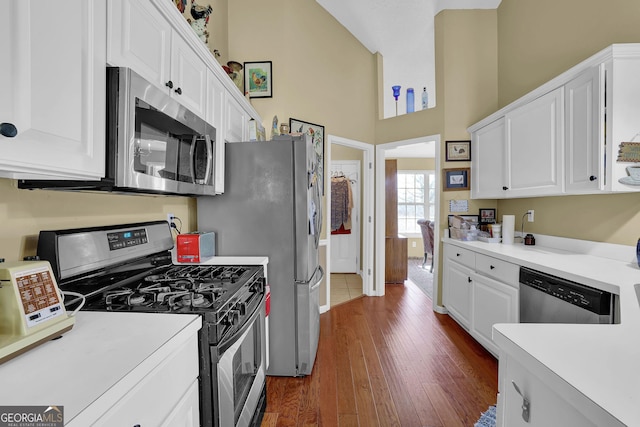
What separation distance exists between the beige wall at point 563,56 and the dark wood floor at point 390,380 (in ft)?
4.22

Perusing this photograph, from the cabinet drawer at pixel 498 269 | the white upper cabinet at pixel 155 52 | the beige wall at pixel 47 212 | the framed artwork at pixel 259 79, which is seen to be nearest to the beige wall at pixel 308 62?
the framed artwork at pixel 259 79

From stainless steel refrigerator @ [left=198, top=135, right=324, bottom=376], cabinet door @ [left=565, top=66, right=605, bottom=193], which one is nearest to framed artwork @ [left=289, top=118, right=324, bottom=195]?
stainless steel refrigerator @ [left=198, top=135, right=324, bottom=376]

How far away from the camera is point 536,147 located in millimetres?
2354

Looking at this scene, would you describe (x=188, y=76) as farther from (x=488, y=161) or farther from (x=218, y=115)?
(x=488, y=161)

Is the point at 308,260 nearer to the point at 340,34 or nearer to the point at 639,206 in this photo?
the point at 639,206

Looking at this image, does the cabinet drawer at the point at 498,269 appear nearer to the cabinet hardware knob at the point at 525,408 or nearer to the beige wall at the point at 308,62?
the cabinet hardware knob at the point at 525,408

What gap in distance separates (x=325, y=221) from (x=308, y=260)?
1378mm

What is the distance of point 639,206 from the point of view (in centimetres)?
188

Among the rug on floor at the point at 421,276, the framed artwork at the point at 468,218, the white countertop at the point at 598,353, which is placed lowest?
the rug on floor at the point at 421,276

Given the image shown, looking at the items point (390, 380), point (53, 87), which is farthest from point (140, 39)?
point (390, 380)

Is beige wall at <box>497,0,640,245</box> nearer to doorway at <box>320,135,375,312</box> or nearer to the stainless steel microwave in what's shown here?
doorway at <box>320,135,375,312</box>

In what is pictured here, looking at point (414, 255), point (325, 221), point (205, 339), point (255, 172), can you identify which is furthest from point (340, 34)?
point (414, 255)

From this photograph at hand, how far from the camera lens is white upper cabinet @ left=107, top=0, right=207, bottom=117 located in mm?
1005

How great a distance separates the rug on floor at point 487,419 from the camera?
1649mm
